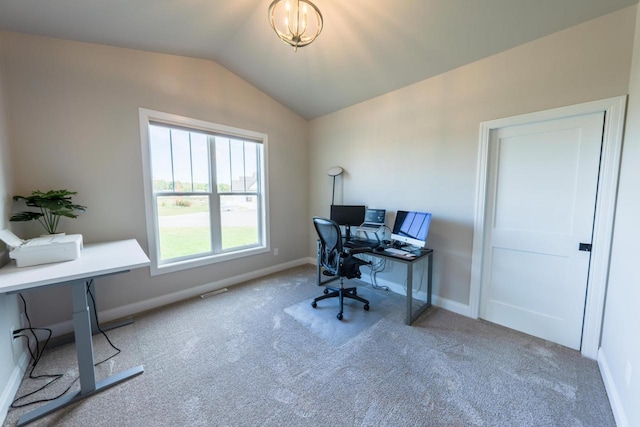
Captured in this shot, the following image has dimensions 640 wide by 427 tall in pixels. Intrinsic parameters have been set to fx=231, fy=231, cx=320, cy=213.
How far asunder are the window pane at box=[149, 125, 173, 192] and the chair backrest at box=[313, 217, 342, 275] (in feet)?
6.17

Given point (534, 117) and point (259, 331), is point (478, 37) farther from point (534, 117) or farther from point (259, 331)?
point (259, 331)

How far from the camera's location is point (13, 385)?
156cm

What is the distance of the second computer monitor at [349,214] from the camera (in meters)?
3.32

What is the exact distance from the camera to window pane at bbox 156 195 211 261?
2.82 meters

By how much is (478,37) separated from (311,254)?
3.67 m

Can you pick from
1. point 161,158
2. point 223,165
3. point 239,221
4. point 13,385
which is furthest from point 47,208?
point 239,221

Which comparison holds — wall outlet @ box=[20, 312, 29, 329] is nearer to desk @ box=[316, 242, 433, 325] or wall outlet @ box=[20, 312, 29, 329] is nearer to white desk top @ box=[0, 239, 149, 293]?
white desk top @ box=[0, 239, 149, 293]

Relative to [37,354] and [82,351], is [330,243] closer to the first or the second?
[82,351]

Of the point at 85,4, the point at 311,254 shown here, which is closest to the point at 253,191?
the point at 311,254

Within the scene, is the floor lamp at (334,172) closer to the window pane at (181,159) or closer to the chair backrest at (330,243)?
the chair backrest at (330,243)

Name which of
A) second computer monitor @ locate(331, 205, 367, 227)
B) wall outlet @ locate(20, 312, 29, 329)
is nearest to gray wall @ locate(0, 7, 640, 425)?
wall outlet @ locate(20, 312, 29, 329)

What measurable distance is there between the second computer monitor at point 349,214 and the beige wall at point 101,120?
183 cm

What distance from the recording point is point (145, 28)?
218 cm

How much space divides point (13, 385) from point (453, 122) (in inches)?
168
